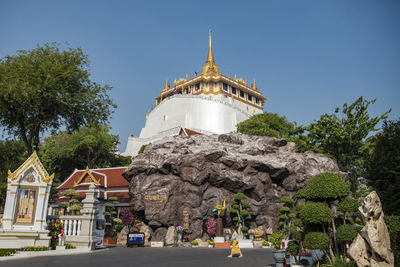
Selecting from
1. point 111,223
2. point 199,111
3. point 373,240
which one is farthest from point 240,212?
point 199,111

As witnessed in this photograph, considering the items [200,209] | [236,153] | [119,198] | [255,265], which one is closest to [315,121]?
[236,153]

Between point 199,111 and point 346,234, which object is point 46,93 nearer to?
point 346,234

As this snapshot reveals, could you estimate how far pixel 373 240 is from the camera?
8633mm

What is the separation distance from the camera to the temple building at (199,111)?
64906 millimetres

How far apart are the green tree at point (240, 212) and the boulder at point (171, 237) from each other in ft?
16.4

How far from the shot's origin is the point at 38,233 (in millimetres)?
16297

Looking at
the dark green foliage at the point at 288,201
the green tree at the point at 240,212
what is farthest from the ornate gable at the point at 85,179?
the dark green foliage at the point at 288,201

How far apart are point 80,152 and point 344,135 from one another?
3863 cm

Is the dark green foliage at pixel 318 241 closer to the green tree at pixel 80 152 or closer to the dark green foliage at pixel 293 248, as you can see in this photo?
the dark green foliage at pixel 293 248

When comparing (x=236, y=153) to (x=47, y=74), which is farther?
(x=236, y=153)

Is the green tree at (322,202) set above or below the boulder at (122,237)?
above

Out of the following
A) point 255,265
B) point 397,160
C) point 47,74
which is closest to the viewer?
point 255,265

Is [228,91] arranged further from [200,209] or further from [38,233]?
[38,233]

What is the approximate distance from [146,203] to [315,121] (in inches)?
754
